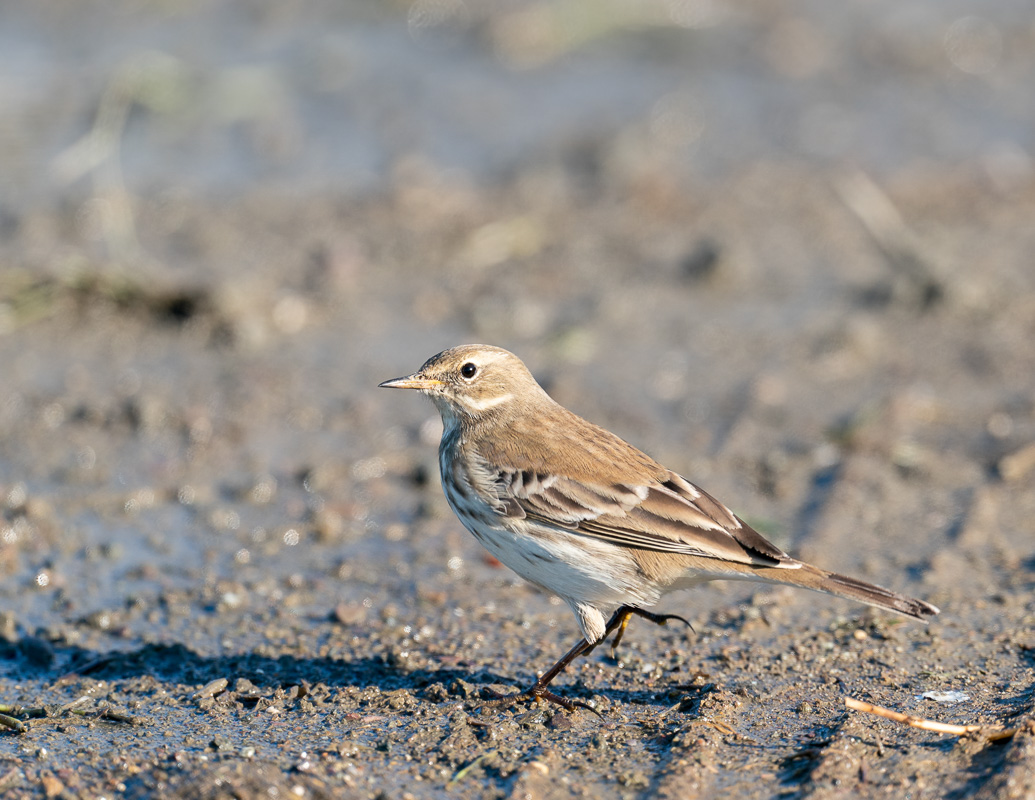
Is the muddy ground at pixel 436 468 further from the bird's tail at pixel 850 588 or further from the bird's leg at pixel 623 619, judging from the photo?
the bird's tail at pixel 850 588

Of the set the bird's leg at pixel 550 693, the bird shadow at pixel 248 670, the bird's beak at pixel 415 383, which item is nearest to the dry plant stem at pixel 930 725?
the bird shadow at pixel 248 670

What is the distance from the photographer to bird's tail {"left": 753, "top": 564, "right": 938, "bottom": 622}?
5.37m

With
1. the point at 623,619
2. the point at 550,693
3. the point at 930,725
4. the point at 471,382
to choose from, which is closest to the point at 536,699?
the point at 550,693

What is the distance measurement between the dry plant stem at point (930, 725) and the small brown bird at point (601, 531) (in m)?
0.41

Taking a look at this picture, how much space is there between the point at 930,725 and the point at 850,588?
24.4 inches

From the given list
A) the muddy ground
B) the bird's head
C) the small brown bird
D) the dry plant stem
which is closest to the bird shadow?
the muddy ground

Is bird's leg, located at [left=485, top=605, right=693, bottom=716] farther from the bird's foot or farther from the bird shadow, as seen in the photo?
the bird shadow

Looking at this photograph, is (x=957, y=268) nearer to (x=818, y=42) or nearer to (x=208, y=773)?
(x=818, y=42)

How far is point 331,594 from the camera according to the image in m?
6.88

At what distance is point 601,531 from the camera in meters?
5.75

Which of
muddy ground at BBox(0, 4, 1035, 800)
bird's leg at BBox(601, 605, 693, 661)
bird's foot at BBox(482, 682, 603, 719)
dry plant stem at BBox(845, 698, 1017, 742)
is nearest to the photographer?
dry plant stem at BBox(845, 698, 1017, 742)

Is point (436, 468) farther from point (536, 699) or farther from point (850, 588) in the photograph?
point (850, 588)

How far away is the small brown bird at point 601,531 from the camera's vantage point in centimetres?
557

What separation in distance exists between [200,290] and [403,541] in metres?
3.09
